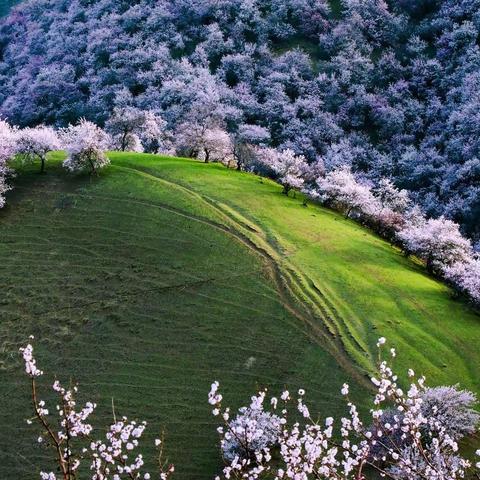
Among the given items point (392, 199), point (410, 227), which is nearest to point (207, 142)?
point (392, 199)

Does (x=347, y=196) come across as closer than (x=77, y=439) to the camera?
No

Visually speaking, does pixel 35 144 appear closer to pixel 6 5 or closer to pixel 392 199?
pixel 392 199

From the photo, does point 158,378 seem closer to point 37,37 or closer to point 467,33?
point 467,33

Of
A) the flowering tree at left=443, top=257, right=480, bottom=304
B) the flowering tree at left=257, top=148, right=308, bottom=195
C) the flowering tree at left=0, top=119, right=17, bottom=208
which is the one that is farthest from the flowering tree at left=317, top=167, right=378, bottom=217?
the flowering tree at left=0, top=119, right=17, bottom=208

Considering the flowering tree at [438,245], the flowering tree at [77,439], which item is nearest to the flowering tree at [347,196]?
the flowering tree at [438,245]

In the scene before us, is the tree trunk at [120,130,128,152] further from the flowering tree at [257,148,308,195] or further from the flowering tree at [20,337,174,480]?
the flowering tree at [20,337,174,480]

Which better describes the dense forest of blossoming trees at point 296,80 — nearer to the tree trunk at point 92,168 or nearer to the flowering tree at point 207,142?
the flowering tree at point 207,142
